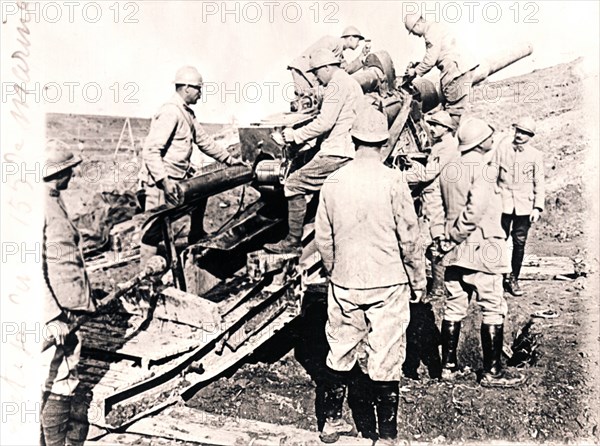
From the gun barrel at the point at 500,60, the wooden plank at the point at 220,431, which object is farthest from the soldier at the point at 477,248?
the gun barrel at the point at 500,60

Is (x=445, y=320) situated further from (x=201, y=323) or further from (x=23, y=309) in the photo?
(x=23, y=309)

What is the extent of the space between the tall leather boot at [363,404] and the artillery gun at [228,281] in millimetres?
774

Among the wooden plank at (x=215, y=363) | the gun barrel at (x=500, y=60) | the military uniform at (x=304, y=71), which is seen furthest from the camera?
the gun barrel at (x=500, y=60)

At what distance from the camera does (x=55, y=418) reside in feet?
12.6

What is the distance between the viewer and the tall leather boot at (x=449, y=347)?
16.9 feet

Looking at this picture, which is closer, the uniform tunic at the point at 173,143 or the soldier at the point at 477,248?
the soldier at the point at 477,248

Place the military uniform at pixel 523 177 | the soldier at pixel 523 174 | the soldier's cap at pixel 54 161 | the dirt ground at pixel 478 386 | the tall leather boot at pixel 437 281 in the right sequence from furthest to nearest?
1. the military uniform at pixel 523 177
2. the soldier at pixel 523 174
3. the tall leather boot at pixel 437 281
4. the dirt ground at pixel 478 386
5. the soldier's cap at pixel 54 161

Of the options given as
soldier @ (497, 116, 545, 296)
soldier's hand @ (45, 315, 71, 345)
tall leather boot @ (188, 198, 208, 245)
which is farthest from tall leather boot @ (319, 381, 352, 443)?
soldier @ (497, 116, 545, 296)

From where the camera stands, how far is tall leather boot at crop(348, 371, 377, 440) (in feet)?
13.9

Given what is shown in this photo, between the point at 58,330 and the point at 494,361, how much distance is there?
124 inches

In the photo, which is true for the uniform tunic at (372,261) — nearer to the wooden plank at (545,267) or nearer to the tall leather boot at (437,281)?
the tall leather boot at (437,281)

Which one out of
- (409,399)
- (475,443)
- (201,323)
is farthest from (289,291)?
(475,443)

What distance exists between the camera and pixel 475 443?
167 inches

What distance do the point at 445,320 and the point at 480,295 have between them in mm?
383
